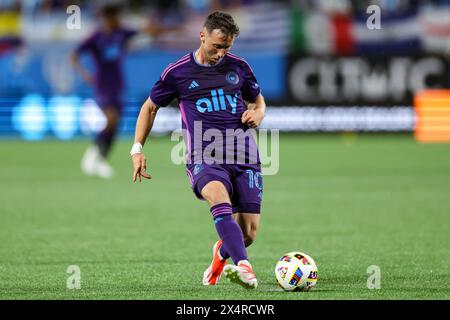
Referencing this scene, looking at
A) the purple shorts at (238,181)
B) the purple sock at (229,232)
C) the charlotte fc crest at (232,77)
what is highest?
the charlotte fc crest at (232,77)

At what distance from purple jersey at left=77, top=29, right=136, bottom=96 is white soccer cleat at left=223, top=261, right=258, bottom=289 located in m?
10.8

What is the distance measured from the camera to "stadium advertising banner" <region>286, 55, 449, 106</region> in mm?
24297

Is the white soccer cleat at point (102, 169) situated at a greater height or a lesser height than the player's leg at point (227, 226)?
lesser

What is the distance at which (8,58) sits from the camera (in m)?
25.1

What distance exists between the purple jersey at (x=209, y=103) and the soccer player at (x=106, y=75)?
938cm

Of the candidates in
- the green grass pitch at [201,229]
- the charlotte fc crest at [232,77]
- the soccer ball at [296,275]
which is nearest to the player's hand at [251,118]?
the charlotte fc crest at [232,77]

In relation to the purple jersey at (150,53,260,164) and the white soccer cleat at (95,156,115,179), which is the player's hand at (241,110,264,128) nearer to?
the purple jersey at (150,53,260,164)

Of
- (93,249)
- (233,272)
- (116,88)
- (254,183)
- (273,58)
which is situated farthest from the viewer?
(273,58)

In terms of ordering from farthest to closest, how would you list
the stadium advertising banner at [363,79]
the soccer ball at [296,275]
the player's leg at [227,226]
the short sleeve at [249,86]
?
the stadium advertising banner at [363,79]
the short sleeve at [249,86]
the soccer ball at [296,275]
the player's leg at [227,226]

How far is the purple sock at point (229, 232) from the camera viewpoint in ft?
22.0

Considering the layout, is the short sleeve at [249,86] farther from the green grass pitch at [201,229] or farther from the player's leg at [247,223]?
the green grass pitch at [201,229]
